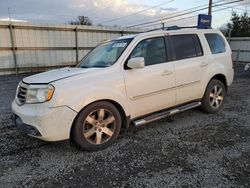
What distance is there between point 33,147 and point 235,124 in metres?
3.91

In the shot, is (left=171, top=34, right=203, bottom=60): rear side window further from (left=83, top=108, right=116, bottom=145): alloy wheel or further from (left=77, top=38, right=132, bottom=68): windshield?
(left=83, top=108, right=116, bottom=145): alloy wheel

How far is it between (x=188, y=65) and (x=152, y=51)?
88 centimetres

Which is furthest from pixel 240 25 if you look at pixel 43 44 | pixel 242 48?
pixel 43 44

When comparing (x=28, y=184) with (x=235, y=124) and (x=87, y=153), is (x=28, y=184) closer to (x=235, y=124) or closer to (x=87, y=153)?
(x=87, y=153)

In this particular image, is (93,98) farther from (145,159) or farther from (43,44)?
(43,44)

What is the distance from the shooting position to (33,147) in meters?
3.79

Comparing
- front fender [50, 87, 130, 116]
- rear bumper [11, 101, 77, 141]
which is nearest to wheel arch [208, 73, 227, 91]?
front fender [50, 87, 130, 116]

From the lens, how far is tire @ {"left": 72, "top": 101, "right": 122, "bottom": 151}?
136 inches

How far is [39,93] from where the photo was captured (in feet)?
10.8

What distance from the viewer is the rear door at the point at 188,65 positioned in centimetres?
451

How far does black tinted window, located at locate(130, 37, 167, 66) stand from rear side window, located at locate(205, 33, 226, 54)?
1.41 m

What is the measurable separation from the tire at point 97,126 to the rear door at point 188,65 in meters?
1.52

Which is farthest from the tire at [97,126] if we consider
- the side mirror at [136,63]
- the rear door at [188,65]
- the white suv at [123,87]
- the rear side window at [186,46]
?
the rear side window at [186,46]

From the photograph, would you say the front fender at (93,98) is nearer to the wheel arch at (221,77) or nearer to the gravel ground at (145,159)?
the gravel ground at (145,159)
